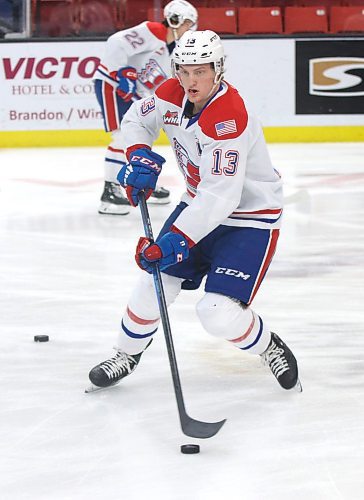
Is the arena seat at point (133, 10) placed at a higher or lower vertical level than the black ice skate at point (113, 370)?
lower

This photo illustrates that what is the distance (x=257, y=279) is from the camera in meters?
2.66

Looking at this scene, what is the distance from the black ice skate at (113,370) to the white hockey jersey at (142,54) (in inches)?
117

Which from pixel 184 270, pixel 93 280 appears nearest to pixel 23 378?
pixel 184 270

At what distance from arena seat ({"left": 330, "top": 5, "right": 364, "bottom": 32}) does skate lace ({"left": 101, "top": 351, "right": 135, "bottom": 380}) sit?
22.1ft

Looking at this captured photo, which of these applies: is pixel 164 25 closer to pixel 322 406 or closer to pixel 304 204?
pixel 304 204

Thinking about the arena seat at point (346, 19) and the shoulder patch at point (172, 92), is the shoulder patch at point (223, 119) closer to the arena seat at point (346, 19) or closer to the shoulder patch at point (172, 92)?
the shoulder patch at point (172, 92)

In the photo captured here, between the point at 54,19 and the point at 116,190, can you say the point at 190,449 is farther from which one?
the point at 54,19

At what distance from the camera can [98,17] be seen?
902 centimetres

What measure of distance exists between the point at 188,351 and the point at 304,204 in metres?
2.84

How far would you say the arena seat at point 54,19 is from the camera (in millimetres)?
8805

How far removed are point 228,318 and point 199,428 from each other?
0.31m

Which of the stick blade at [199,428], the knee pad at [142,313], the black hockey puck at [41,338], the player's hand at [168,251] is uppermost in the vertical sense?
the player's hand at [168,251]

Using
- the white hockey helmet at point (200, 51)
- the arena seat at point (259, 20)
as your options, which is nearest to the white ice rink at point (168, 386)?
the white hockey helmet at point (200, 51)

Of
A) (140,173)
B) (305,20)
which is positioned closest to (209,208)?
(140,173)
